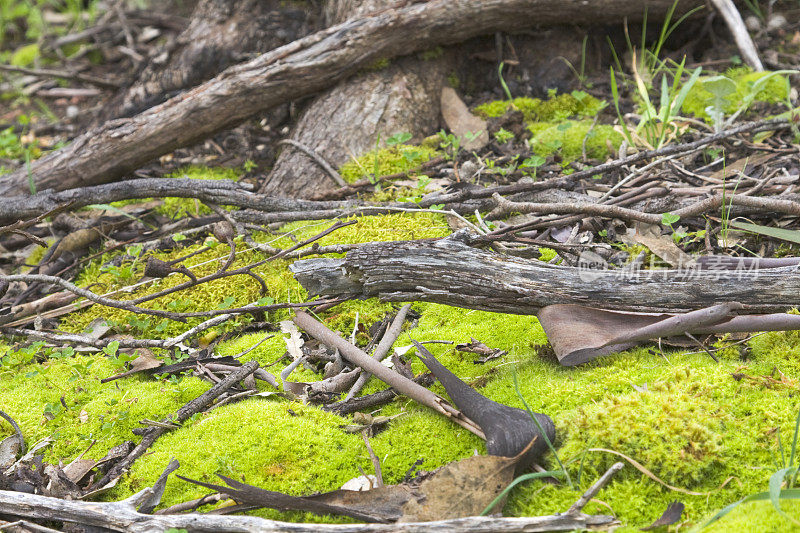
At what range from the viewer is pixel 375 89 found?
4.54m

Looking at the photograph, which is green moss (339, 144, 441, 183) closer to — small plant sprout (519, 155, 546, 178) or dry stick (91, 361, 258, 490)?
small plant sprout (519, 155, 546, 178)

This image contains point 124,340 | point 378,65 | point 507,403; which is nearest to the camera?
point 507,403

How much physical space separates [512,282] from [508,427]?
633 millimetres

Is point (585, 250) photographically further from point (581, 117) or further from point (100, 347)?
point (100, 347)

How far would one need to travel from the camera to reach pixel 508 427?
1.95 metres

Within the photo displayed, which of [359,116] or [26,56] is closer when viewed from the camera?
[359,116]

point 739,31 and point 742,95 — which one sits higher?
point 739,31

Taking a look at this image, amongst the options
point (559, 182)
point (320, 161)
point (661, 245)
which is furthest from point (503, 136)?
point (661, 245)

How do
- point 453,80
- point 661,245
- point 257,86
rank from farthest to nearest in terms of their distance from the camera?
point 453,80 < point 257,86 < point 661,245

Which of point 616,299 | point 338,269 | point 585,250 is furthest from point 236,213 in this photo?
point 616,299

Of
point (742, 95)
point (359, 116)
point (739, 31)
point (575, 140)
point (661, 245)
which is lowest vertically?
point (661, 245)

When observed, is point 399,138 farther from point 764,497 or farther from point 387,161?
point 764,497

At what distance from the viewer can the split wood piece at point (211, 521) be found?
5.46ft

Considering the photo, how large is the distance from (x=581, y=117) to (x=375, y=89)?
5.00ft
